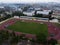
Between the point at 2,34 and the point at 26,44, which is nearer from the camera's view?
the point at 26,44

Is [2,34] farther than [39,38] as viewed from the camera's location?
Yes

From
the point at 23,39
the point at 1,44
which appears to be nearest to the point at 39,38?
the point at 23,39

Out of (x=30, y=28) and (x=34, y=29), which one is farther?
(x=30, y=28)

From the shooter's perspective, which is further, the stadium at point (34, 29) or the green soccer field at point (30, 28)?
the green soccer field at point (30, 28)

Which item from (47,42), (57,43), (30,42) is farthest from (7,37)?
(57,43)

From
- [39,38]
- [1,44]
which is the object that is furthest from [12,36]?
[39,38]

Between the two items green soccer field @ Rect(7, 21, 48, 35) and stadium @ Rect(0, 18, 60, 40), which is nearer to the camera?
stadium @ Rect(0, 18, 60, 40)

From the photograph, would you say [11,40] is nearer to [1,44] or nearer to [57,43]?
[1,44]

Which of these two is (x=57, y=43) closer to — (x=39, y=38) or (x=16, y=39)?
(x=39, y=38)
